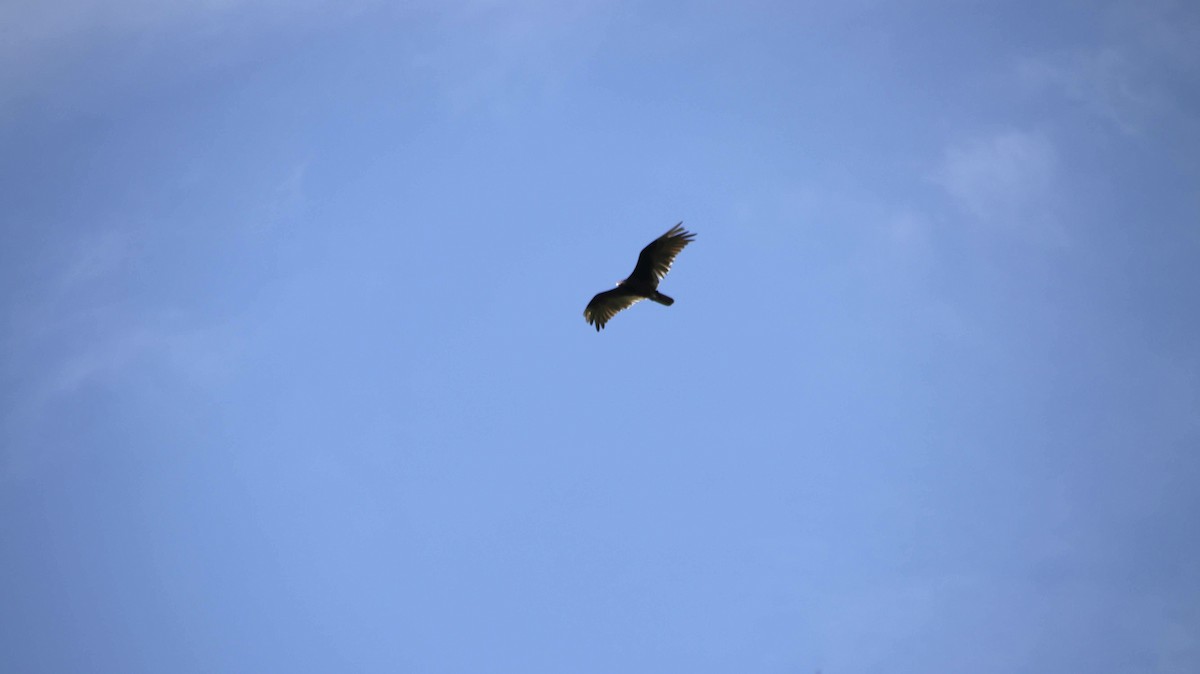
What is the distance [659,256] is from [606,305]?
2916mm

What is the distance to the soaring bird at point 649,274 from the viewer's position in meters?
36.9

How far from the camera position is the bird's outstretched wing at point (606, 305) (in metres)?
38.3

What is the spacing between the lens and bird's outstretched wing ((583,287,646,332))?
1508 inches

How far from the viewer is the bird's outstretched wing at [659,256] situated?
36.8m

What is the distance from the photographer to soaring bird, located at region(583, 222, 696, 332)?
36938 millimetres

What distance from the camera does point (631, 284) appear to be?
123 feet

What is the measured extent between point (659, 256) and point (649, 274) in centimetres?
75

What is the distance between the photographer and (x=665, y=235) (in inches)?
1443

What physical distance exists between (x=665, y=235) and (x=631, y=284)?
225 centimetres

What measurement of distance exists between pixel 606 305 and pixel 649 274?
2.23 meters

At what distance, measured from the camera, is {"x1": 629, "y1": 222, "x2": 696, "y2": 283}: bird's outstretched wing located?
36844 mm

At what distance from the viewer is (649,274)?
37.5m

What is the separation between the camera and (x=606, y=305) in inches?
1522
